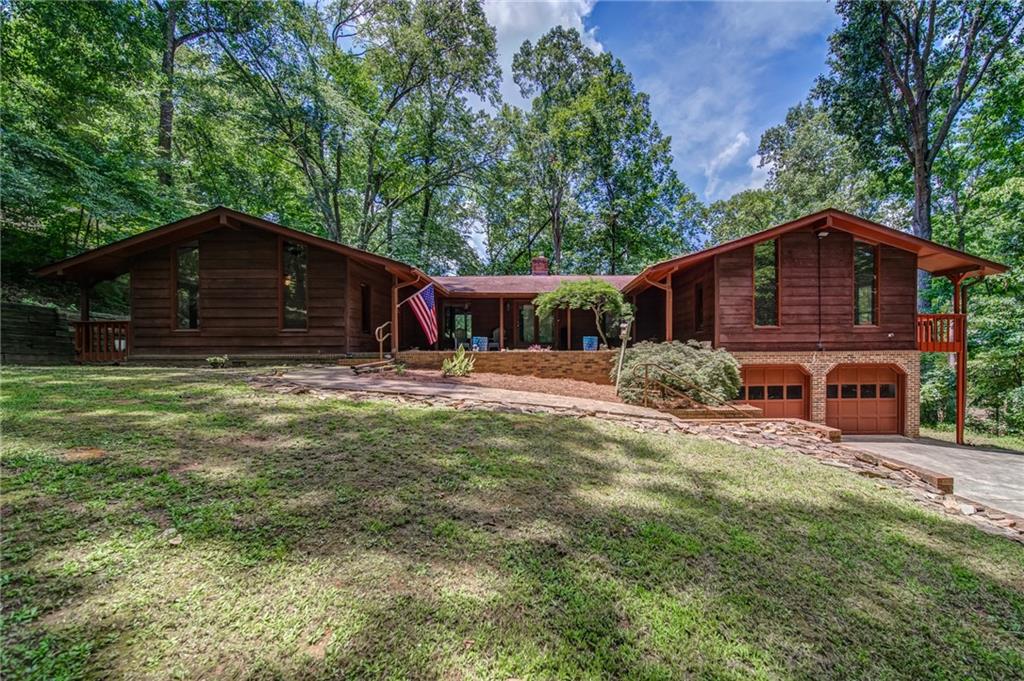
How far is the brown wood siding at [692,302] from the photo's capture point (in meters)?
11.1

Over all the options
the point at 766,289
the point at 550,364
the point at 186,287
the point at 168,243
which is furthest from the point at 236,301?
the point at 766,289

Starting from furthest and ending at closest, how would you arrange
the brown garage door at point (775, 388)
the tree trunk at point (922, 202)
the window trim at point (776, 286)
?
1. the tree trunk at point (922, 202)
2. the brown garage door at point (775, 388)
3. the window trim at point (776, 286)

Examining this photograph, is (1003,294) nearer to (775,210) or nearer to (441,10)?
(775,210)

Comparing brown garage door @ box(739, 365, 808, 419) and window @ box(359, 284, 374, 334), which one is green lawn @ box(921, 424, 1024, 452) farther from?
window @ box(359, 284, 374, 334)

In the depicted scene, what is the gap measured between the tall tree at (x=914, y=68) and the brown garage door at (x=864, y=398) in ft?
27.3

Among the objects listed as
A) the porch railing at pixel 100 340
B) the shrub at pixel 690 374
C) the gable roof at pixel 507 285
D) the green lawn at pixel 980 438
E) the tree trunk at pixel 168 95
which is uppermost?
the tree trunk at pixel 168 95

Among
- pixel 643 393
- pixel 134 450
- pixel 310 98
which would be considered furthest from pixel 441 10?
pixel 134 450

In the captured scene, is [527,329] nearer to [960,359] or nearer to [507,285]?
[507,285]

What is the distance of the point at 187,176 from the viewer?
16.5 metres

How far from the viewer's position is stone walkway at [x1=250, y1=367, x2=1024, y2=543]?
4.68 m

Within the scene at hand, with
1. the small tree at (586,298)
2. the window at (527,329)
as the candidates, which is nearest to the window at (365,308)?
the small tree at (586,298)

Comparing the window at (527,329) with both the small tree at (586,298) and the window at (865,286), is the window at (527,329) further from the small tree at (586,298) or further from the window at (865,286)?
the window at (865,286)

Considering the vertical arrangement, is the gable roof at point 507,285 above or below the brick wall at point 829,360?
above

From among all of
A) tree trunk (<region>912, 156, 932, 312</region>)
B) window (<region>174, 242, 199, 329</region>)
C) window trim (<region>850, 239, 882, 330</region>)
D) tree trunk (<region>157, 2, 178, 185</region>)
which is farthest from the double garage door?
tree trunk (<region>157, 2, 178, 185</region>)
